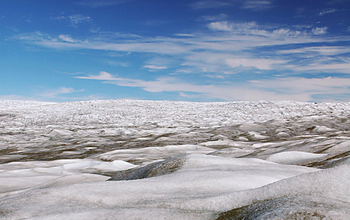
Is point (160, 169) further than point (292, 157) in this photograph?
No

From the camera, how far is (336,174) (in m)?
1.90

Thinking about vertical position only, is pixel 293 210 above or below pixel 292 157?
above

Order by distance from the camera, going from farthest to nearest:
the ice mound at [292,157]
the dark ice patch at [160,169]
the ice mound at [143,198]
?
the ice mound at [292,157] → the dark ice patch at [160,169] → the ice mound at [143,198]

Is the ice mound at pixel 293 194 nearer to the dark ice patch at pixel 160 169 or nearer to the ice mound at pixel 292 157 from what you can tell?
the dark ice patch at pixel 160 169

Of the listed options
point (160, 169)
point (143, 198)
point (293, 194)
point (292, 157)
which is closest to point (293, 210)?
point (293, 194)

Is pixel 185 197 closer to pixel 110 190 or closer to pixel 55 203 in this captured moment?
pixel 110 190

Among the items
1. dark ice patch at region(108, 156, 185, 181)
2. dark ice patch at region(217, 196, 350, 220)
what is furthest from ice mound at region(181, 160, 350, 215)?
dark ice patch at region(108, 156, 185, 181)

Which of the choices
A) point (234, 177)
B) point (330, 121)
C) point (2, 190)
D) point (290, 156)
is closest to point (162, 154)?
point (290, 156)

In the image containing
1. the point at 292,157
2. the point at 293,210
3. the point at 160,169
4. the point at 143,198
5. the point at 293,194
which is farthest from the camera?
the point at 292,157

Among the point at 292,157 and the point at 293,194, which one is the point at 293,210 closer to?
the point at 293,194

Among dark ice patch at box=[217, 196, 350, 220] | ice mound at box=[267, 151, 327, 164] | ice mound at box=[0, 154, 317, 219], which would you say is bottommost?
ice mound at box=[267, 151, 327, 164]

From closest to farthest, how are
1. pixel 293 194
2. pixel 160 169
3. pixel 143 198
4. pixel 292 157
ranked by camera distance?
pixel 293 194
pixel 143 198
pixel 160 169
pixel 292 157

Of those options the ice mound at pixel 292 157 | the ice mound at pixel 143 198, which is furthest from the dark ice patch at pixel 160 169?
the ice mound at pixel 292 157

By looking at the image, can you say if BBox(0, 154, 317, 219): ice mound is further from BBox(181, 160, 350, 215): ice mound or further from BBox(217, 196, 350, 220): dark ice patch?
BBox(217, 196, 350, 220): dark ice patch
